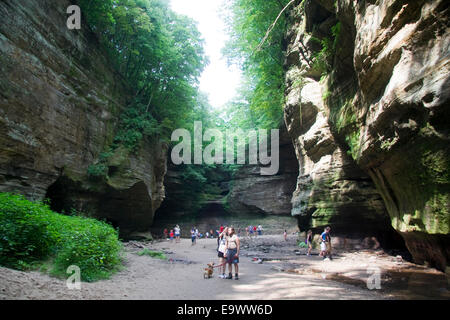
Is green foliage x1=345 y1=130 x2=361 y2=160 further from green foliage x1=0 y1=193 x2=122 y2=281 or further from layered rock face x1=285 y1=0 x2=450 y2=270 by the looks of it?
green foliage x1=0 y1=193 x2=122 y2=281

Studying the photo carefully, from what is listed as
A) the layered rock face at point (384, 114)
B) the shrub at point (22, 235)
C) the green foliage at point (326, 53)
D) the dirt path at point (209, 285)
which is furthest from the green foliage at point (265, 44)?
the shrub at point (22, 235)

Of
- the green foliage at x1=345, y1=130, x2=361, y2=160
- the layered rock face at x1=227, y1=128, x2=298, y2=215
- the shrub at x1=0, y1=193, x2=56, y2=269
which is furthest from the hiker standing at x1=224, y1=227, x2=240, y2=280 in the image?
the layered rock face at x1=227, y1=128, x2=298, y2=215

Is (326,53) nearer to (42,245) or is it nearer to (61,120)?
(42,245)

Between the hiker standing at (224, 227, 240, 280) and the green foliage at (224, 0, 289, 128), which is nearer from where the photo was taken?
the hiker standing at (224, 227, 240, 280)

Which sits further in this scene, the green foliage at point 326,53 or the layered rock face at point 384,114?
the green foliage at point 326,53

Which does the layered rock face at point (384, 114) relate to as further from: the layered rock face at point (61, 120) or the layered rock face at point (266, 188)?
the layered rock face at point (266, 188)

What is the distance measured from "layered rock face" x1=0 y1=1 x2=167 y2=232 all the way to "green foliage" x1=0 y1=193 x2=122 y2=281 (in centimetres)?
522

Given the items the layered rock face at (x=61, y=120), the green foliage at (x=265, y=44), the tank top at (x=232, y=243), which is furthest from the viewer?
the green foliage at (x=265, y=44)

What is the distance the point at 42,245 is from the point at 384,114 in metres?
9.57

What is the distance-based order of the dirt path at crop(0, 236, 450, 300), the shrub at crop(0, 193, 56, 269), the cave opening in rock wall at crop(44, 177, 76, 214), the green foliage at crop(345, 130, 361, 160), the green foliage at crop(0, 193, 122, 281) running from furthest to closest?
the cave opening in rock wall at crop(44, 177, 76, 214) < the green foliage at crop(345, 130, 361, 160) < the green foliage at crop(0, 193, 122, 281) < the shrub at crop(0, 193, 56, 269) < the dirt path at crop(0, 236, 450, 300)

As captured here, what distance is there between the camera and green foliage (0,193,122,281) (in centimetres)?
566

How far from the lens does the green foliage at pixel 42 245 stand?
5664 mm

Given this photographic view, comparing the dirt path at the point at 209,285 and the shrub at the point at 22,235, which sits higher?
the shrub at the point at 22,235

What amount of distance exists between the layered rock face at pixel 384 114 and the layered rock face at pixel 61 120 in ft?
41.5
